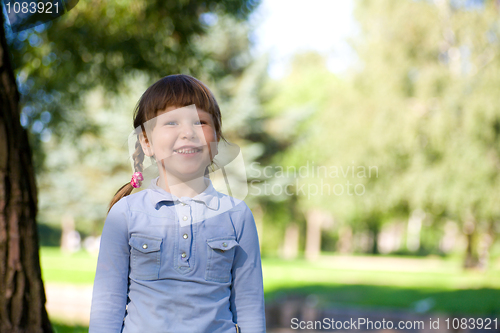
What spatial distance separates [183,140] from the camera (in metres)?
1.34

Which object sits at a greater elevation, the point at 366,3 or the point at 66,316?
the point at 366,3

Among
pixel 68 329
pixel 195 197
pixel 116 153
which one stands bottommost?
pixel 68 329

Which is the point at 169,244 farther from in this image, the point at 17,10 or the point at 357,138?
the point at 357,138

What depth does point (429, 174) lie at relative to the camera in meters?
11.3

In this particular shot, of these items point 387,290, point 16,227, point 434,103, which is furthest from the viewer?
point 434,103

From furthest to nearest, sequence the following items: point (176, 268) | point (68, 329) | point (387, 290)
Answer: point (387, 290) < point (68, 329) < point (176, 268)

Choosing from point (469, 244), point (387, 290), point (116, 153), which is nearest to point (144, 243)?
point (387, 290)

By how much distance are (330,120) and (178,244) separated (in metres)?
12.1

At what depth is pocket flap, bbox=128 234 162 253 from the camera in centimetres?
134

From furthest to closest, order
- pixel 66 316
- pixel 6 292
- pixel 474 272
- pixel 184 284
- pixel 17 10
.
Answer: pixel 474 272 < pixel 66 316 < pixel 17 10 < pixel 6 292 < pixel 184 284

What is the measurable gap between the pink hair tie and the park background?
272 cm

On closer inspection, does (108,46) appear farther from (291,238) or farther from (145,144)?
(291,238)

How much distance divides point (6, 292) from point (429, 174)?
35.3 feet

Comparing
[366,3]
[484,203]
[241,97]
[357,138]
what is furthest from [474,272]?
[241,97]
